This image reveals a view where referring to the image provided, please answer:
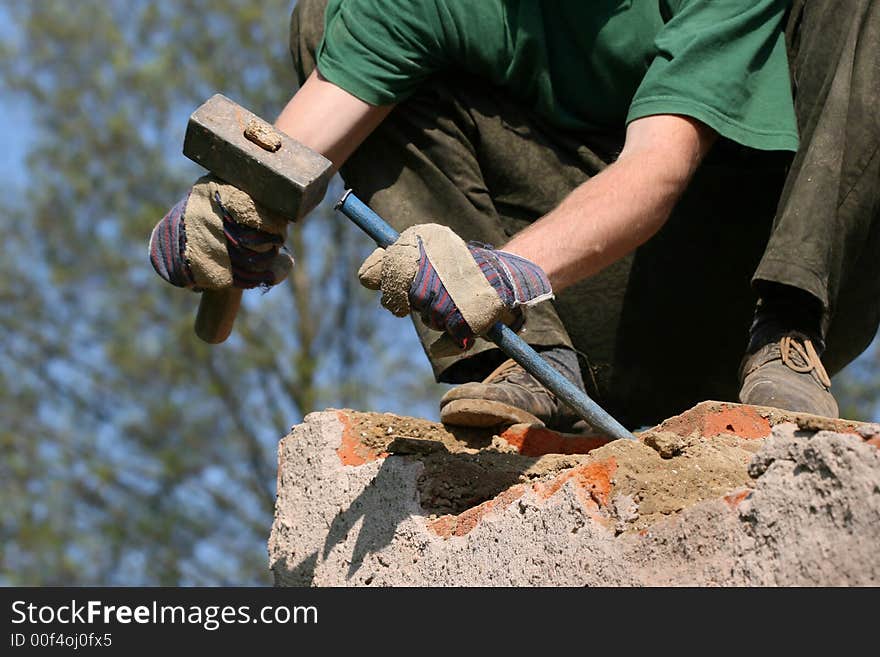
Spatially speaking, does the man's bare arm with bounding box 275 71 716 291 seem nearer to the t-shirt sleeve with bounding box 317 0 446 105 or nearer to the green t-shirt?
the green t-shirt

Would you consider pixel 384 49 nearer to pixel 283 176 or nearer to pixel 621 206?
A: pixel 283 176

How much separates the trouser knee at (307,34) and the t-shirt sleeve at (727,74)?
2.80 feet

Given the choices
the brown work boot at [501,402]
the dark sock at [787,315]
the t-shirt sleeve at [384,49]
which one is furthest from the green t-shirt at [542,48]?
the brown work boot at [501,402]

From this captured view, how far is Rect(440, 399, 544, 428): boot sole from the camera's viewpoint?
106 inches

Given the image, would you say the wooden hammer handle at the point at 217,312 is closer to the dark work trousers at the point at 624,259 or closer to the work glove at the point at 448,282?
the dark work trousers at the point at 624,259

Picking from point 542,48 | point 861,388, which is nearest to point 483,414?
point 542,48

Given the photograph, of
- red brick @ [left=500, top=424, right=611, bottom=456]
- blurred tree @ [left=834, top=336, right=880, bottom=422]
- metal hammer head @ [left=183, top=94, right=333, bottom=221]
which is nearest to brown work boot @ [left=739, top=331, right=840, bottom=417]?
red brick @ [left=500, top=424, right=611, bottom=456]

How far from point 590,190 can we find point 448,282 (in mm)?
423

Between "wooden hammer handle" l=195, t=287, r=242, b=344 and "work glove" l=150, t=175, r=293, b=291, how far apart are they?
186 millimetres

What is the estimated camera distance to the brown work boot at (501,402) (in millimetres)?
2713

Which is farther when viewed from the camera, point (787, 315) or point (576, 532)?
point (787, 315)

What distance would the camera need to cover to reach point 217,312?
112 inches

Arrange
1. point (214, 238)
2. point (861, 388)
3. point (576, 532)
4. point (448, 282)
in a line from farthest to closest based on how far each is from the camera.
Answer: point (861, 388), point (214, 238), point (448, 282), point (576, 532)
